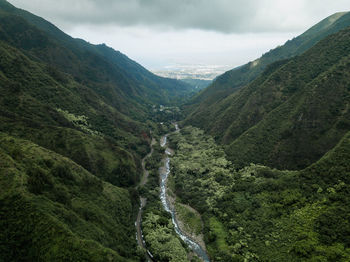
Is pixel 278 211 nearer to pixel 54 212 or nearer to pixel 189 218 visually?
pixel 189 218

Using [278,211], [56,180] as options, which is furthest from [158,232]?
[278,211]

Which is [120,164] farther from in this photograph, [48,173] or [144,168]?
[48,173]

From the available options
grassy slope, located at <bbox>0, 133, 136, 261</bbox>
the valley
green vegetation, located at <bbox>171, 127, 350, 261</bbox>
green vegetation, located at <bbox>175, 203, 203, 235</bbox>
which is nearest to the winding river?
the valley

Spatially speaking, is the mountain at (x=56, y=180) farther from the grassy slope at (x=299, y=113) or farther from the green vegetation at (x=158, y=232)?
the grassy slope at (x=299, y=113)

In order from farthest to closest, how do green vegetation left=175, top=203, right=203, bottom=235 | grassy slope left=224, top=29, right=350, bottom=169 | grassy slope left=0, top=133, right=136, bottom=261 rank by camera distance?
grassy slope left=224, top=29, right=350, bottom=169
green vegetation left=175, top=203, right=203, bottom=235
grassy slope left=0, top=133, right=136, bottom=261

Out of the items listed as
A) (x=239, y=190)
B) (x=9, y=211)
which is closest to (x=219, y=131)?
(x=239, y=190)

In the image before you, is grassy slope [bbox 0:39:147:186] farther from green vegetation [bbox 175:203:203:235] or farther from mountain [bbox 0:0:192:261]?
green vegetation [bbox 175:203:203:235]

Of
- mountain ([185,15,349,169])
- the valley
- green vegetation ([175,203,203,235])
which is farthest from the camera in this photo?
mountain ([185,15,349,169])
